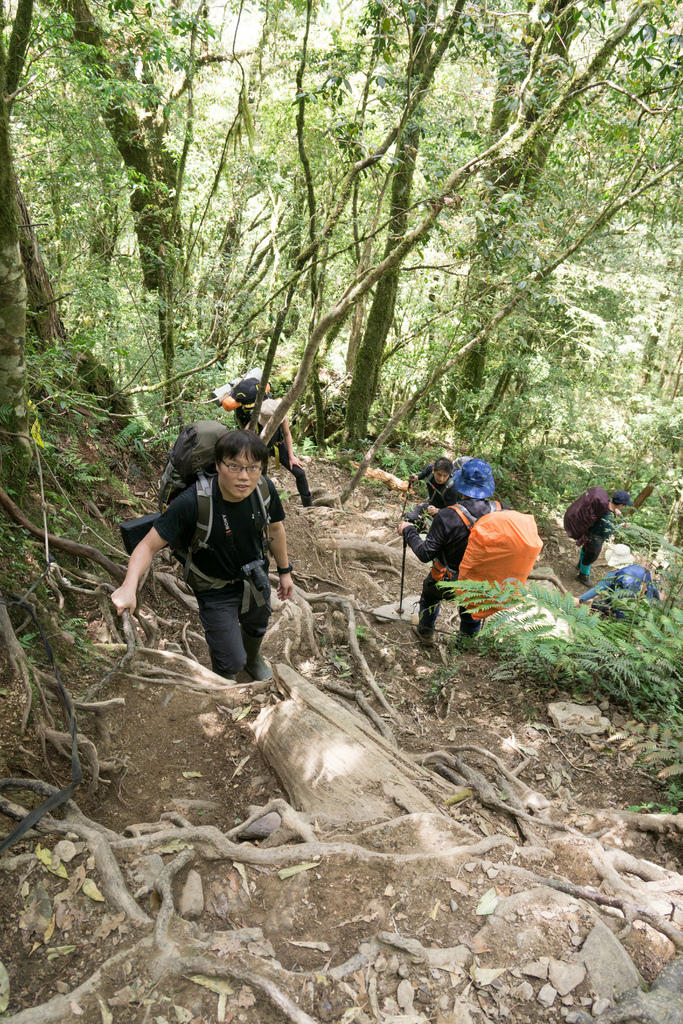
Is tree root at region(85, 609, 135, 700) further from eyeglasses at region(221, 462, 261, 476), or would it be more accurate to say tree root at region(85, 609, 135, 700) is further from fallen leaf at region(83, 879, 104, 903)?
fallen leaf at region(83, 879, 104, 903)

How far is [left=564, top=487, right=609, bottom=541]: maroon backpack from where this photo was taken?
823 cm

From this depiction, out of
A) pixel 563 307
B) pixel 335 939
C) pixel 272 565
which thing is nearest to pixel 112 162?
pixel 272 565

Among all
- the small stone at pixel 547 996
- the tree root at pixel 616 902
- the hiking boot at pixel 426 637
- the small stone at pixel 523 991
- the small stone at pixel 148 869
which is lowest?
the hiking boot at pixel 426 637


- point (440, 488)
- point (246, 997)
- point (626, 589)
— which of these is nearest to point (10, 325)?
point (246, 997)

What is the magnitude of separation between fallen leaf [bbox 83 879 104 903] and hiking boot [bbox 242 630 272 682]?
2050 millimetres

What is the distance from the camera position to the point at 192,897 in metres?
2.43

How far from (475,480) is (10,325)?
3.61 meters

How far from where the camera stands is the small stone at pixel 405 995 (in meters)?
2.01

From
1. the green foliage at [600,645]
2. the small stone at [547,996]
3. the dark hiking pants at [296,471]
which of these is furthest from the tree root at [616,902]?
the dark hiking pants at [296,471]

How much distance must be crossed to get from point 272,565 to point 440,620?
2.13 m

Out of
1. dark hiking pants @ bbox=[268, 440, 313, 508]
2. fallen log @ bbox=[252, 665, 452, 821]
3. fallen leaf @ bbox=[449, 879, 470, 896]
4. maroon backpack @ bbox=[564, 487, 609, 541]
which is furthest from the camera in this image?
maroon backpack @ bbox=[564, 487, 609, 541]

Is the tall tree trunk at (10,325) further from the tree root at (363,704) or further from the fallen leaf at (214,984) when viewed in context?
the fallen leaf at (214,984)

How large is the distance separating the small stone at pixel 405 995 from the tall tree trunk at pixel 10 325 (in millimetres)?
3605

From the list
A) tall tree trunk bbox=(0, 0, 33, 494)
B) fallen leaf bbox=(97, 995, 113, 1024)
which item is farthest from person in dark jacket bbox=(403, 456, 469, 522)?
fallen leaf bbox=(97, 995, 113, 1024)
